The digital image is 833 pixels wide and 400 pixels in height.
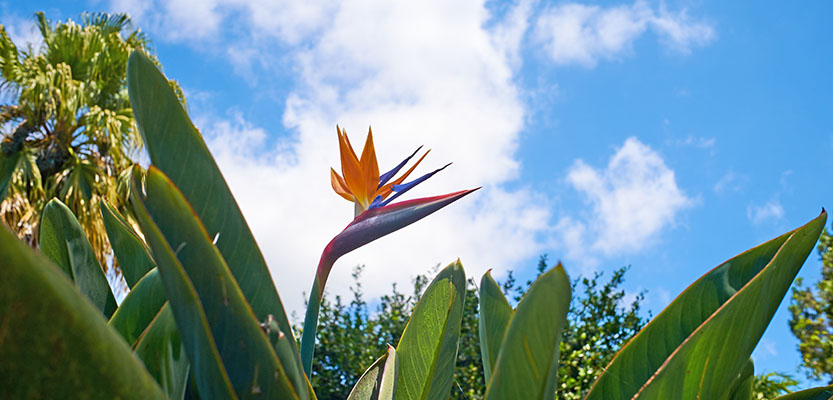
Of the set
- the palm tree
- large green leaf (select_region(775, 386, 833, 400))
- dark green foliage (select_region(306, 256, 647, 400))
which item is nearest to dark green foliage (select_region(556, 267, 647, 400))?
dark green foliage (select_region(306, 256, 647, 400))

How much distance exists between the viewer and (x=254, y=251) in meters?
0.48

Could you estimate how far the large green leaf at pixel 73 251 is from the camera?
2.46ft

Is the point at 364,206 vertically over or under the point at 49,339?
over

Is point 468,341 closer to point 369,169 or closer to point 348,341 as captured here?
point 348,341

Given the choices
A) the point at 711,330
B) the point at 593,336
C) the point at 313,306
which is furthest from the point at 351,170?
the point at 593,336

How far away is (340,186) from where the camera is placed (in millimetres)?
770

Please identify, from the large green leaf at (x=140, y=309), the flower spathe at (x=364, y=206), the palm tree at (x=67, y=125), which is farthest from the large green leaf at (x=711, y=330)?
the palm tree at (x=67, y=125)

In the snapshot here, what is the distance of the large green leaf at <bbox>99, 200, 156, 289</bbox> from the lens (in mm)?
786

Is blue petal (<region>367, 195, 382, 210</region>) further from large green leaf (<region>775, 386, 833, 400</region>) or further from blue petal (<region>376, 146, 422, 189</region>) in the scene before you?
large green leaf (<region>775, 386, 833, 400</region>)

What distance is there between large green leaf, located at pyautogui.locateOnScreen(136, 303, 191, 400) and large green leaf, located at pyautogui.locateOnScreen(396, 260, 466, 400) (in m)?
0.33

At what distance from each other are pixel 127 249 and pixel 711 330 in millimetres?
727

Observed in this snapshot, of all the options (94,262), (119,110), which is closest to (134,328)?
(94,262)

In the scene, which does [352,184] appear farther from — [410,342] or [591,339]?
[591,339]

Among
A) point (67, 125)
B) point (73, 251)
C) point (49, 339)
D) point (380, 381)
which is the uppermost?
point (67, 125)
